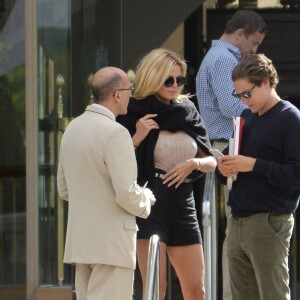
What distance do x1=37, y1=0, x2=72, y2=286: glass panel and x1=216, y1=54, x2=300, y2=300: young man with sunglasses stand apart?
2.75m

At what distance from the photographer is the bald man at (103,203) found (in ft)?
19.5

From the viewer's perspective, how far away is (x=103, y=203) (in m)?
6.01

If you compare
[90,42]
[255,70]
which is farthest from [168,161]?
[90,42]

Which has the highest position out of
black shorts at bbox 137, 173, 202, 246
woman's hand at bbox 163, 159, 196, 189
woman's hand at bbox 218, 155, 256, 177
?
woman's hand at bbox 218, 155, 256, 177

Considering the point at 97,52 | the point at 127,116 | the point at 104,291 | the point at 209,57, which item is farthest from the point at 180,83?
the point at 97,52

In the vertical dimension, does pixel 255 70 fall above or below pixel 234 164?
above

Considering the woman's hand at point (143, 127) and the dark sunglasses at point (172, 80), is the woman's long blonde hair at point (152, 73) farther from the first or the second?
the woman's hand at point (143, 127)

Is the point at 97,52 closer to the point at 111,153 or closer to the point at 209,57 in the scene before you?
the point at 209,57

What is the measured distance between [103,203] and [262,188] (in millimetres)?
821

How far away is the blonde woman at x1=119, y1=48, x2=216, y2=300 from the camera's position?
256 inches

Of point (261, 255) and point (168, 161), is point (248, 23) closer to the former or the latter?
point (168, 161)

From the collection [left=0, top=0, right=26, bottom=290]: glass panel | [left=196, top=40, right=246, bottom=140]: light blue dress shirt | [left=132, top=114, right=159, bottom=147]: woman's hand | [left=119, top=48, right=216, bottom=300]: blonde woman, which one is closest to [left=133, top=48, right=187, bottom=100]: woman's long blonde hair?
[left=119, top=48, right=216, bottom=300]: blonde woman

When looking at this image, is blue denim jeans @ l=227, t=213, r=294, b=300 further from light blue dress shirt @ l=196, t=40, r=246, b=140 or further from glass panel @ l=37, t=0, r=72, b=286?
glass panel @ l=37, t=0, r=72, b=286

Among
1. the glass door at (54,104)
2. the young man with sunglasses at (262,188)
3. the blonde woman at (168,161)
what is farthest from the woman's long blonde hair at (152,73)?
the glass door at (54,104)
